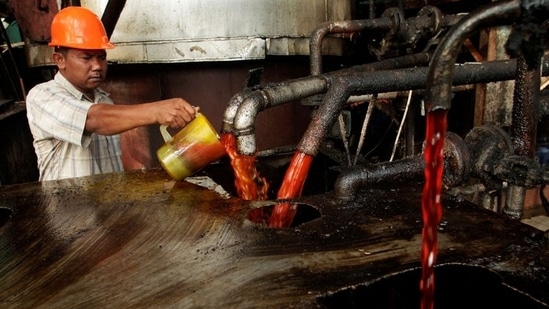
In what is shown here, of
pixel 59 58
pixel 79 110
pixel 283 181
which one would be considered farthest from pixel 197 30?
pixel 283 181

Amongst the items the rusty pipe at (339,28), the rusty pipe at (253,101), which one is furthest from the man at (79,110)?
the rusty pipe at (339,28)

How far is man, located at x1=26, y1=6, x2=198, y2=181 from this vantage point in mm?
2611

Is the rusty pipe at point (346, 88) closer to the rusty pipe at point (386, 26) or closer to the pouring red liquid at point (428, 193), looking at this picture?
the pouring red liquid at point (428, 193)

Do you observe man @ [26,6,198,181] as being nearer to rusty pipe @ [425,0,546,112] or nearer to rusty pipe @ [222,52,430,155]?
rusty pipe @ [222,52,430,155]

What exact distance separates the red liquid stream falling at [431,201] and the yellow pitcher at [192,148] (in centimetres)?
121

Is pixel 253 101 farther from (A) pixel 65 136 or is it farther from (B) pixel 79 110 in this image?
A: (A) pixel 65 136

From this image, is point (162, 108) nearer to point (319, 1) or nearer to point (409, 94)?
point (409, 94)

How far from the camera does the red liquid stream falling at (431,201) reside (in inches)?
53.9

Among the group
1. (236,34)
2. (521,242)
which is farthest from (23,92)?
(521,242)

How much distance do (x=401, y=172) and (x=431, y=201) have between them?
49cm

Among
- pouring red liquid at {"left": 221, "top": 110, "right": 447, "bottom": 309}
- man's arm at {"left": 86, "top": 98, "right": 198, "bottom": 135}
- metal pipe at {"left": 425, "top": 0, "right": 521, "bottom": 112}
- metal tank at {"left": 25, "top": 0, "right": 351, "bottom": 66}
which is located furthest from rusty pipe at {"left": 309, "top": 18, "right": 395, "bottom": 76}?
metal pipe at {"left": 425, "top": 0, "right": 521, "bottom": 112}

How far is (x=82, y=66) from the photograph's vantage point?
3.07 meters

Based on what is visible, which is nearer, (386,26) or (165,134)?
(165,134)

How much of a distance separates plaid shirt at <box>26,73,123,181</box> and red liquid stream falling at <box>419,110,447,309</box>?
2.27 meters
